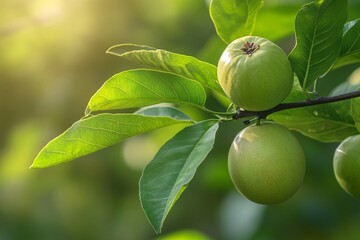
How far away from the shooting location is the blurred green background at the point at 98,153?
3291mm

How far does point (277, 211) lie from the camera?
3.26 m

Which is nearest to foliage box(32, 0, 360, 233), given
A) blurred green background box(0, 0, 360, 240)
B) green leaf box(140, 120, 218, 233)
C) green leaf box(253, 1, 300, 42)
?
green leaf box(140, 120, 218, 233)

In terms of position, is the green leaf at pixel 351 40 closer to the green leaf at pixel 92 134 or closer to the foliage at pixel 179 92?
the foliage at pixel 179 92

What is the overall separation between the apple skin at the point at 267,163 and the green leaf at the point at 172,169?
0.06 metres

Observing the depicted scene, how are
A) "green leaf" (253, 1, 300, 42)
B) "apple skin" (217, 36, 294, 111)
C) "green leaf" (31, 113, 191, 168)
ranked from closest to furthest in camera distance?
"apple skin" (217, 36, 294, 111)
"green leaf" (31, 113, 191, 168)
"green leaf" (253, 1, 300, 42)

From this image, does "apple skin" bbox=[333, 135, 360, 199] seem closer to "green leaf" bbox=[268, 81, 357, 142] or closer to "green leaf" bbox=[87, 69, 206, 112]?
"green leaf" bbox=[268, 81, 357, 142]

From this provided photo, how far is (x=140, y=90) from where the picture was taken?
4.30ft

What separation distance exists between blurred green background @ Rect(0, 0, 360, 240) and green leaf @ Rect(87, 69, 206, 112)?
6.21ft

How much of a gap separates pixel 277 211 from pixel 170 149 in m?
2.04

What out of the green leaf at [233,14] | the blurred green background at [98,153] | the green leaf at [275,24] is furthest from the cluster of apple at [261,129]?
the blurred green background at [98,153]

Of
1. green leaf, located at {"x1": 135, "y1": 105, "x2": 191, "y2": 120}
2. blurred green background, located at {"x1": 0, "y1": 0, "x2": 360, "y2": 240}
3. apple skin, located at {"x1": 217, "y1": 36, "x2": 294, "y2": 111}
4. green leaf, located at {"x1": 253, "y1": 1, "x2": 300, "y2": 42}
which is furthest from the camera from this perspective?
blurred green background, located at {"x1": 0, "y1": 0, "x2": 360, "y2": 240}

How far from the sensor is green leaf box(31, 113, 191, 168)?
1280 millimetres

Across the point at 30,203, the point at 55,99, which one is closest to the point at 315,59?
the point at 30,203

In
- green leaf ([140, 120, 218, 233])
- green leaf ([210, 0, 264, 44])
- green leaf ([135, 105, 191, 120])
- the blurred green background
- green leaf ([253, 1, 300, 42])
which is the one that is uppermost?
green leaf ([210, 0, 264, 44])
